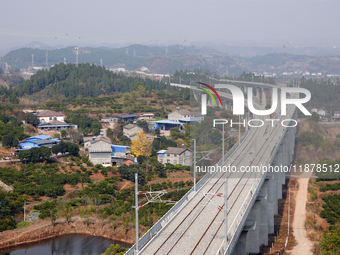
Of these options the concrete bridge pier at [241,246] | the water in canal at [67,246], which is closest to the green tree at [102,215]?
the water in canal at [67,246]

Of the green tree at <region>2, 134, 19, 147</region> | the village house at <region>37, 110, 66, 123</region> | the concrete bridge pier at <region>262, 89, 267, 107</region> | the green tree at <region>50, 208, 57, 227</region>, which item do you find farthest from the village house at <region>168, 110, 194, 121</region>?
the green tree at <region>50, 208, 57, 227</region>

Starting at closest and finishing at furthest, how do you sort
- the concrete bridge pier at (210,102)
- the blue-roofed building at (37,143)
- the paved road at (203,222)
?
1. the paved road at (203,222)
2. the concrete bridge pier at (210,102)
3. the blue-roofed building at (37,143)

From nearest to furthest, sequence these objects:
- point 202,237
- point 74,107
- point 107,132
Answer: point 202,237 < point 107,132 < point 74,107

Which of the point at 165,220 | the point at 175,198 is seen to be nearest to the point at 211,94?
the point at 175,198

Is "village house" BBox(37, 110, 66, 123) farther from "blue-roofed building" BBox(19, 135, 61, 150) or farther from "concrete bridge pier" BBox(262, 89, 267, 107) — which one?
"concrete bridge pier" BBox(262, 89, 267, 107)

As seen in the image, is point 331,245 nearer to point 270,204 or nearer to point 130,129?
point 270,204

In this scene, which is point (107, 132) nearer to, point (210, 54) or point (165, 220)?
point (165, 220)

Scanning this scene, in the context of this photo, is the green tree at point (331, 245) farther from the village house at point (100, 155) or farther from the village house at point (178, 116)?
the village house at point (178, 116)
